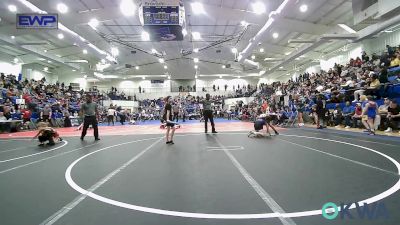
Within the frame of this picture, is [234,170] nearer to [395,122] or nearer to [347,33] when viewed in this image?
[395,122]

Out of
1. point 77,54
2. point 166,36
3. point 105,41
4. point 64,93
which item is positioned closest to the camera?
point 166,36

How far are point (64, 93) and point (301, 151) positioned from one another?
30.3m

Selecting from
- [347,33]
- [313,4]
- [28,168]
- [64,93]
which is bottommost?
[28,168]

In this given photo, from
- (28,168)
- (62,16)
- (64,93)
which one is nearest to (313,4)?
(62,16)

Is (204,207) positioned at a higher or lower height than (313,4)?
lower

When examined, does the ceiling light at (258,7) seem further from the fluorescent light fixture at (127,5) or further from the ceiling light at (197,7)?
the fluorescent light fixture at (127,5)

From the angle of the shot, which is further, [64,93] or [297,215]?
[64,93]

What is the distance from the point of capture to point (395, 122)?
1071cm

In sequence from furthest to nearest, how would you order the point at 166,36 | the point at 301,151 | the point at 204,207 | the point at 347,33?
1. the point at 347,33
2. the point at 166,36
3. the point at 301,151
4. the point at 204,207
